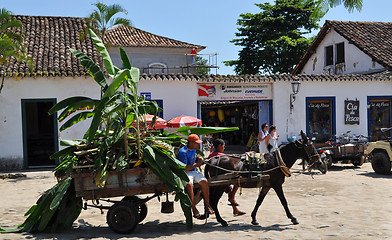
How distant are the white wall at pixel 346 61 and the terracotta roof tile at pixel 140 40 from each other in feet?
28.9

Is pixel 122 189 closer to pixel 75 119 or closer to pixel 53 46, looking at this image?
pixel 75 119

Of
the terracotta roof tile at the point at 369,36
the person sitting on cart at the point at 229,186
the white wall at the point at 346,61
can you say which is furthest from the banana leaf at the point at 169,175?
the white wall at the point at 346,61

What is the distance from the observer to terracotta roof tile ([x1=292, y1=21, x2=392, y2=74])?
842 inches

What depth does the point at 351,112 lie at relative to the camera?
1997 cm

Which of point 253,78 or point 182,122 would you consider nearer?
point 182,122

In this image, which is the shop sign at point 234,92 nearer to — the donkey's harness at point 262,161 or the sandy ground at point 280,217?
the sandy ground at point 280,217

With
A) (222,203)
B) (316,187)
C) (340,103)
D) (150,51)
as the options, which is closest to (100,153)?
(222,203)

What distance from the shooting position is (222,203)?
9.66 metres

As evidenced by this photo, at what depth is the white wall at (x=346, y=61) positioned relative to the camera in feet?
72.2

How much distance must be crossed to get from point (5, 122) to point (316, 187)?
11174 mm

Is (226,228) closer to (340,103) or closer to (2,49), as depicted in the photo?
(2,49)

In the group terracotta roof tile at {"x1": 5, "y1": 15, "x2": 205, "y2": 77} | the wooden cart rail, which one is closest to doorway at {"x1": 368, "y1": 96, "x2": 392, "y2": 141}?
terracotta roof tile at {"x1": 5, "y1": 15, "x2": 205, "y2": 77}

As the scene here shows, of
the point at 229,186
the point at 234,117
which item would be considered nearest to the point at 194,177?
the point at 229,186

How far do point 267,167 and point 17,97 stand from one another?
11649 millimetres
